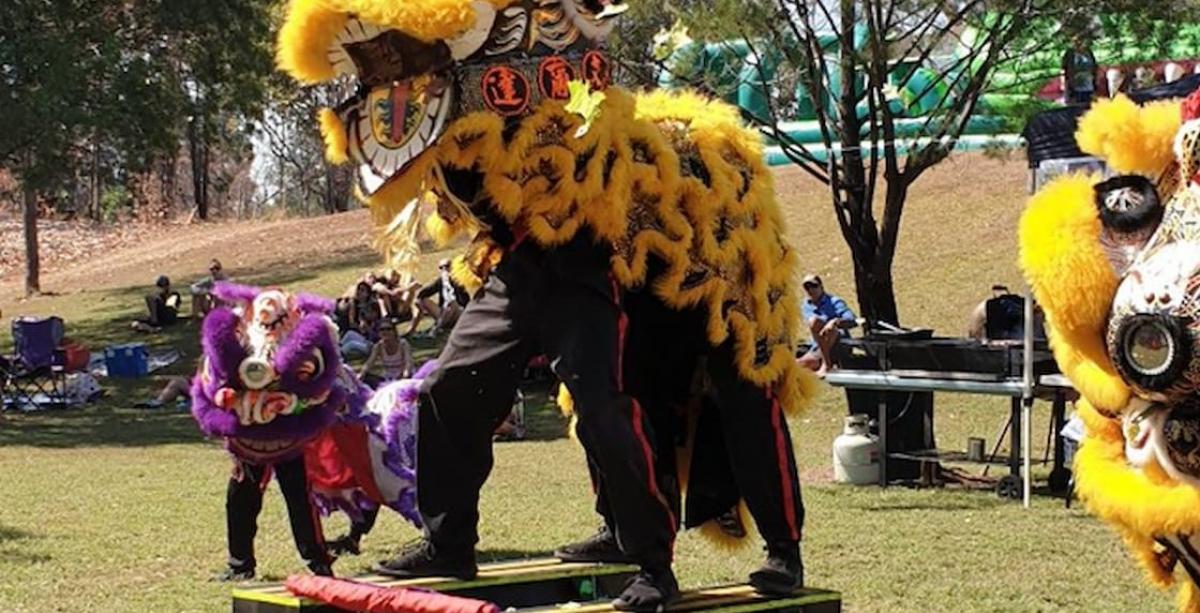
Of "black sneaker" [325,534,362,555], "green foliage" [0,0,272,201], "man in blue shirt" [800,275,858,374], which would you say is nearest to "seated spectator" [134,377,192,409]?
"green foliage" [0,0,272,201]

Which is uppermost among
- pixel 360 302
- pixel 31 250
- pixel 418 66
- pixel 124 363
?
pixel 418 66

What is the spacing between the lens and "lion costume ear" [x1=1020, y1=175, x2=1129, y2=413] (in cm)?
562

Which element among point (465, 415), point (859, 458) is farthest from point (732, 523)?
point (859, 458)

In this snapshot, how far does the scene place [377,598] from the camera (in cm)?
615

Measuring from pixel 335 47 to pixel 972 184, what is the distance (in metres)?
24.2

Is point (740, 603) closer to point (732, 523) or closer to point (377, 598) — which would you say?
point (732, 523)

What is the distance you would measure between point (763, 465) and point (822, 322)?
10976 millimetres

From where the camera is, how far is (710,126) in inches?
279

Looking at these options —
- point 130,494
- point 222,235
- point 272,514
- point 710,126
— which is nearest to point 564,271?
point 710,126

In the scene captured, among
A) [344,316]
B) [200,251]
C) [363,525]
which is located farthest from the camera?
[200,251]

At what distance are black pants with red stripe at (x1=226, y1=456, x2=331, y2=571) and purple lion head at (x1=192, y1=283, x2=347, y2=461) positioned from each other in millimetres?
135

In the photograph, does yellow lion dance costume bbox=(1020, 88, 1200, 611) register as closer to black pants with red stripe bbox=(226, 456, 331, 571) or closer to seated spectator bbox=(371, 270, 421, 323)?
black pants with red stripe bbox=(226, 456, 331, 571)

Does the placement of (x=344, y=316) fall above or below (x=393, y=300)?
below

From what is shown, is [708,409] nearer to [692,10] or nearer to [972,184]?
[692,10]
